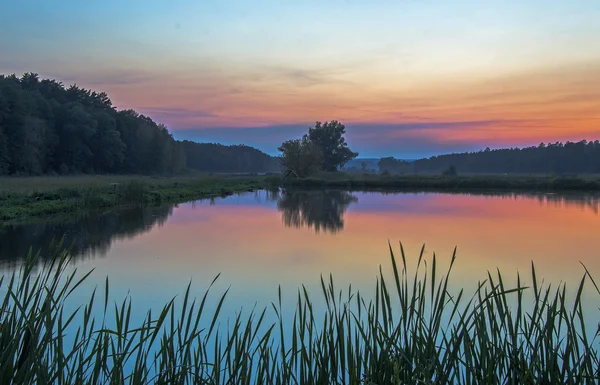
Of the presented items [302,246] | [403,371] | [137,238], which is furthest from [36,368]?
[137,238]

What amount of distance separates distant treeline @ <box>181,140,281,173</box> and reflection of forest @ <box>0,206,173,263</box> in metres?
57.1

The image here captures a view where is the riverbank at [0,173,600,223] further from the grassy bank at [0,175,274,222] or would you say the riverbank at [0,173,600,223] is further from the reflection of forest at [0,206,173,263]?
the reflection of forest at [0,206,173,263]

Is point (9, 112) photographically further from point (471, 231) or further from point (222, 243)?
point (471, 231)

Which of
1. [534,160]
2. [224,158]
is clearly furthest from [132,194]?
[224,158]

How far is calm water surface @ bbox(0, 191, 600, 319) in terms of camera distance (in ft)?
21.5

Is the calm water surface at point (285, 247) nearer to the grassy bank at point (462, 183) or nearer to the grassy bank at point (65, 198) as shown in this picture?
the grassy bank at point (65, 198)

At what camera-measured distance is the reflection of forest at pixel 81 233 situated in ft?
27.5

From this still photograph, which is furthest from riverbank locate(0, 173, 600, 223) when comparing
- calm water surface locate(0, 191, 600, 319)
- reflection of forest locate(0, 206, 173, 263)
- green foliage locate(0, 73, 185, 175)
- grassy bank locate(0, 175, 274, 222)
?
green foliage locate(0, 73, 185, 175)

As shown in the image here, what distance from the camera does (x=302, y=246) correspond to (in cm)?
959

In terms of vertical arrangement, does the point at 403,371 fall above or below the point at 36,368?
below

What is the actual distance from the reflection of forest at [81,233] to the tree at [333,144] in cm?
4205

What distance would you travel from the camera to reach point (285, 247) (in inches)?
372

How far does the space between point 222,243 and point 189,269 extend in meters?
2.59

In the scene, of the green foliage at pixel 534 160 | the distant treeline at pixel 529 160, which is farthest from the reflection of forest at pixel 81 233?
the green foliage at pixel 534 160
